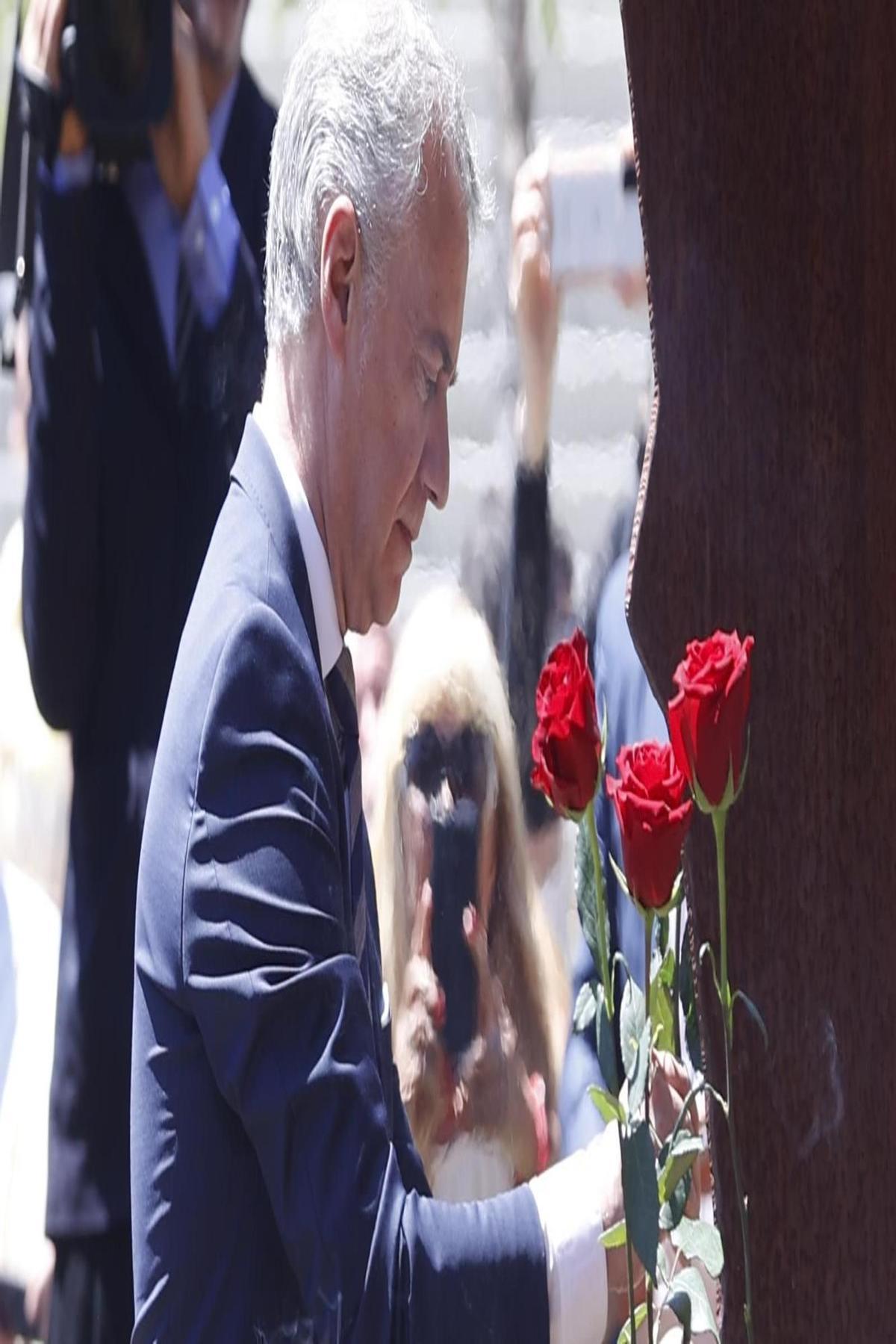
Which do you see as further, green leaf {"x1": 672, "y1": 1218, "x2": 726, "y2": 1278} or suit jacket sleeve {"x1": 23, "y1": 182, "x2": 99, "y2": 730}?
suit jacket sleeve {"x1": 23, "y1": 182, "x2": 99, "y2": 730}

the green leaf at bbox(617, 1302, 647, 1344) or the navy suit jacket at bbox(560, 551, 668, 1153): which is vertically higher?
the navy suit jacket at bbox(560, 551, 668, 1153)

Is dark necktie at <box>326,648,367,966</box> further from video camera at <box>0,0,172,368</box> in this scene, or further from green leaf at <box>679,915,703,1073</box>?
video camera at <box>0,0,172,368</box>

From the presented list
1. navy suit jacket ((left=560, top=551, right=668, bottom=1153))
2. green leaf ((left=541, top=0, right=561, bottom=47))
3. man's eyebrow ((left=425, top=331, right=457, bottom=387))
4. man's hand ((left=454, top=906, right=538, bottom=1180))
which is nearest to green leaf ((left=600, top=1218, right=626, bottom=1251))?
navy suit jacket ((left=560, top=551, right=668, bottom=1153))

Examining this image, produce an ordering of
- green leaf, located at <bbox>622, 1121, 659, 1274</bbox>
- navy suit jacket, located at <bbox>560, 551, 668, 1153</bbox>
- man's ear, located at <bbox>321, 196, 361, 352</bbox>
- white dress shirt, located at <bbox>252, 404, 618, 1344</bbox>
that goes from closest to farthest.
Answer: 1. green leaf, located at <bbox>622, 1121, 659, 1274</bbox>
2. white dress shirt, located at <bbox>252, 404, 618, 1344</bbox>
3. man's ear, located at <bbox>321, 196, 361, 352</bbox>
4. navy suit jacket, located at <bbox>560, 551, 668, 1153</bbox>

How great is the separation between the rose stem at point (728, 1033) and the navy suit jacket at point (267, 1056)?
0.14m

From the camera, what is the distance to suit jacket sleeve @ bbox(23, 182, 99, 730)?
2125 millimetres

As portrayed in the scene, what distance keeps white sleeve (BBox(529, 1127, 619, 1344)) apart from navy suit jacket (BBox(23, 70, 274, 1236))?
98cm

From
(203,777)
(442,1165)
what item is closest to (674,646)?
(203,777)

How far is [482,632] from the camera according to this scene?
6.67ft

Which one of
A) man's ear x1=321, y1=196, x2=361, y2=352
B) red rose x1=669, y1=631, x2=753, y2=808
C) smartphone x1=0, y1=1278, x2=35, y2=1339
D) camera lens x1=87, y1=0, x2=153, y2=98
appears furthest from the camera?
smartphone x1=0, y1=1278, x2=35, y2=1339

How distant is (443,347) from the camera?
1.42 metres

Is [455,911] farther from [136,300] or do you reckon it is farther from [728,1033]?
[728,1033]

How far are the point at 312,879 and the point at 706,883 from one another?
272mm

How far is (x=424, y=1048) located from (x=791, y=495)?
96 centimetres
